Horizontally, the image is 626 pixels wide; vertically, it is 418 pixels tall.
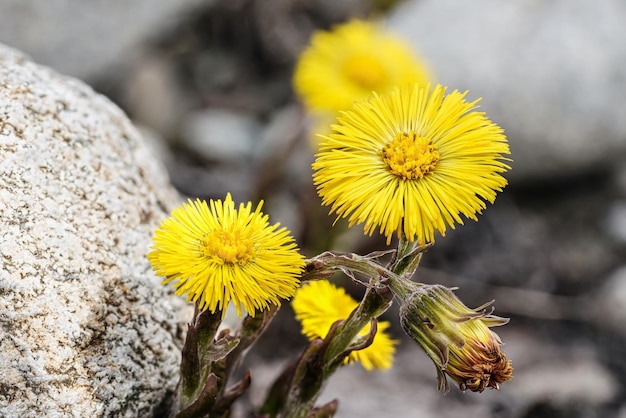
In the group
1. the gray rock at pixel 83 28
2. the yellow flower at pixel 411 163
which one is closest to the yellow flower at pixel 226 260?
the yellow flower at pixel 411 163

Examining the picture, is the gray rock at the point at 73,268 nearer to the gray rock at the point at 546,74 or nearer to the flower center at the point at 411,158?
the flower center at the point at 411,158

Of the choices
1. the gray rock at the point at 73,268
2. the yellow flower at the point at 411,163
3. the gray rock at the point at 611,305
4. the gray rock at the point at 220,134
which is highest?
the gray rock at the point at 220,134

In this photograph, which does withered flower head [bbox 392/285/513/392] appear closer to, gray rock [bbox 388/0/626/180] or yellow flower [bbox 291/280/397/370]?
yellow flower [bbox 291/280/397/370]

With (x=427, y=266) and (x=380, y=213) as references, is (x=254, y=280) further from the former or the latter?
(x=427, y=266)

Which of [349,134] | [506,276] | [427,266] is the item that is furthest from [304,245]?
[349,134]

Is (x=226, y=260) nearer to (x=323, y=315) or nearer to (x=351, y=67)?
(x=323, y=315)

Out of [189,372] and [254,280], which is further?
[189,372]
